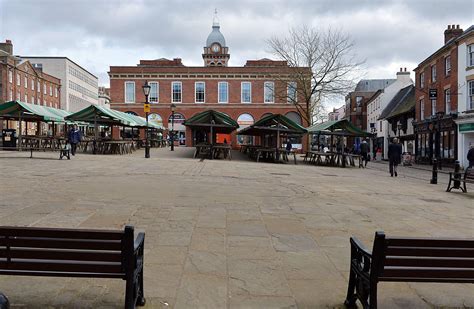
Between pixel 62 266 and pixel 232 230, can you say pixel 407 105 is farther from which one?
pixel 62 266

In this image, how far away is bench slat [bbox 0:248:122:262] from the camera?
10.8ft

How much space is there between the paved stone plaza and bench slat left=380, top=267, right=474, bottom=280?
1.84 ft

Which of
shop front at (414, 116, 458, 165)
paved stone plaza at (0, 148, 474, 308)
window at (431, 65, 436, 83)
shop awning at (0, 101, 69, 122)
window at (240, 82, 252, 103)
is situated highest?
window at (240, 82, 252, 103)

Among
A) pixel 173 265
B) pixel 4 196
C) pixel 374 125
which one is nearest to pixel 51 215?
pixel 4 196

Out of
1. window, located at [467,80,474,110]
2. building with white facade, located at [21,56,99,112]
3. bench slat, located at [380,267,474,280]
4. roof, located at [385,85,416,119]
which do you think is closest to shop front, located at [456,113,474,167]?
window, located at [467,80,474,110]

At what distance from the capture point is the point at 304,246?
18.5 feet

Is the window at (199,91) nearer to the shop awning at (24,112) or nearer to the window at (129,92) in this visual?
the window at (129,92)

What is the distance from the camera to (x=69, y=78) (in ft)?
278

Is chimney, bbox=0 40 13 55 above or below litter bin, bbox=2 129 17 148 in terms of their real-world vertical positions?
above

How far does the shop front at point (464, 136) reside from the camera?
1125 inches

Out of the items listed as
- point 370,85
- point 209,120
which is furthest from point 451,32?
point 370,85

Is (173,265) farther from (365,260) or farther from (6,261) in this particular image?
(365,260)

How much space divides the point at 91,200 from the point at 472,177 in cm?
1105

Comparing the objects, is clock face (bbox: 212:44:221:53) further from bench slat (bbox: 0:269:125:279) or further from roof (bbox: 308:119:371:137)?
bench slat (bbox: 0:269:125:279)
